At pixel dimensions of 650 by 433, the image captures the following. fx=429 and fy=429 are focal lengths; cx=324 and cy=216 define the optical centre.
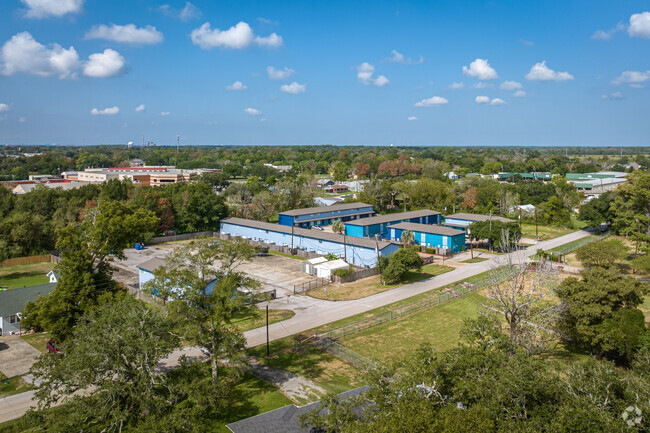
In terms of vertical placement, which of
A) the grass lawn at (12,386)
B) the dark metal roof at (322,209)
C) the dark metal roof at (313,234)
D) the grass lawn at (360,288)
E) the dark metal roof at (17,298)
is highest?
the dark metal roof at (322,209)

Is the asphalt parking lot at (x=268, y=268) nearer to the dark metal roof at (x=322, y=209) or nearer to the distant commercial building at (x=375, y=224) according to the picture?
the distant commercial building at (x=375, y=224)

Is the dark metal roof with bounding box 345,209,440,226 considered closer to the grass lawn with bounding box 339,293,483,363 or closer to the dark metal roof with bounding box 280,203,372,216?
the dark metal roof with bounding box 280,203,372,216

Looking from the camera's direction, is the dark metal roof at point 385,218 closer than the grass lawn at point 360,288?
No

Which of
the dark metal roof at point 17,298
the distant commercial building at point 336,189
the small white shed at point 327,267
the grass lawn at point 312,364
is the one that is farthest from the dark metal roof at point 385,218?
the distant commercial building at point 336,189

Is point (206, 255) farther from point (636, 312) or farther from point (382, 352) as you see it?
point (636, 312)

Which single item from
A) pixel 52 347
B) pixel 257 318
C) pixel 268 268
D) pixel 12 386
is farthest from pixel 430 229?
pixel 12 386

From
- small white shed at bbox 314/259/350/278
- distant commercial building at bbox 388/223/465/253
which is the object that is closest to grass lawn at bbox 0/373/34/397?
small white shed at bbox 314/259/350/278
